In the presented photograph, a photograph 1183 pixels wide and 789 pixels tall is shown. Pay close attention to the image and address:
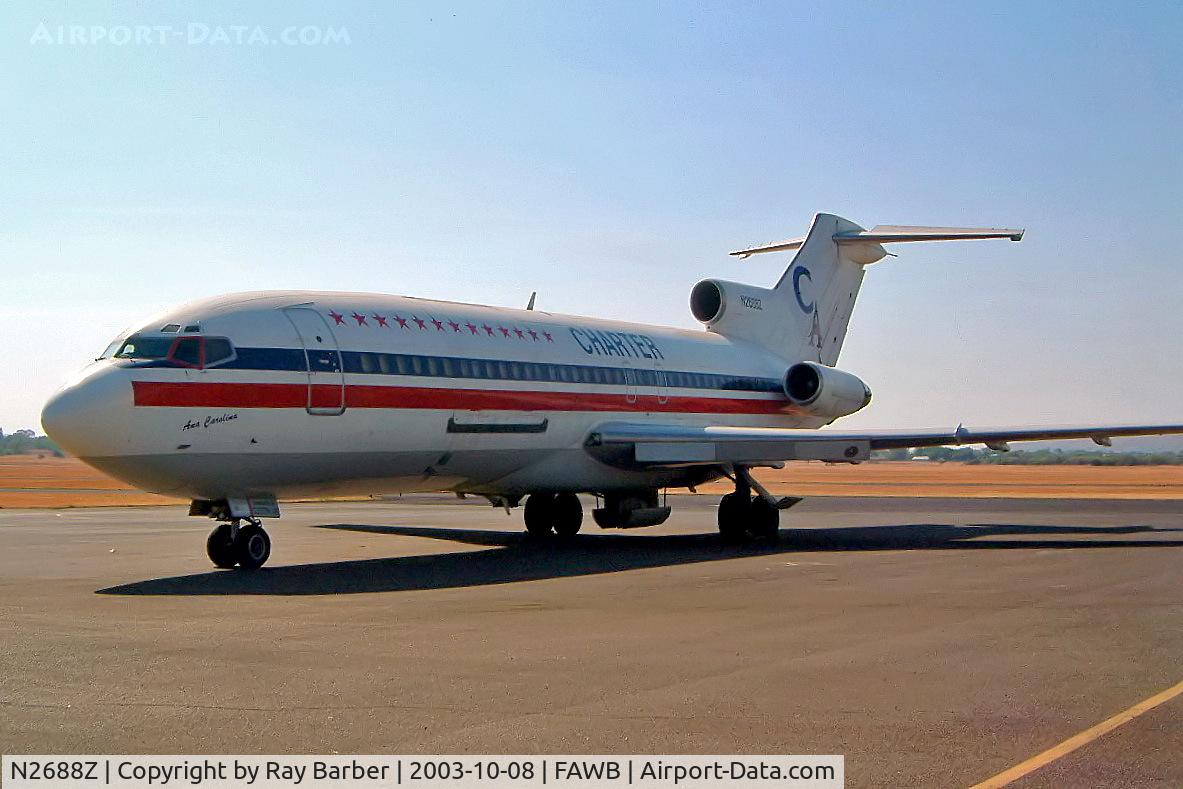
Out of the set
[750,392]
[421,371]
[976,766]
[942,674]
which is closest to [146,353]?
[421,371]

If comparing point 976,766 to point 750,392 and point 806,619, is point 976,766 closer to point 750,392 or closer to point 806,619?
point 806,619

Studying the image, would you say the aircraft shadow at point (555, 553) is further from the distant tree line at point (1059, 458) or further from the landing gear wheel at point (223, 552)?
the distant tree line at point (1059, 458)

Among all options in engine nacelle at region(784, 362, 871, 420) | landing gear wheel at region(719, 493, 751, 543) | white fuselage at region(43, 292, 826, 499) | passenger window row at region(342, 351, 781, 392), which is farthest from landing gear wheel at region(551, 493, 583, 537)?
engine nacelle at region(784, 362, 871, 420)

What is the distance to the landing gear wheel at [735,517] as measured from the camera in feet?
74.6

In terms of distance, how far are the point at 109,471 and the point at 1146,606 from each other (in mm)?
12026

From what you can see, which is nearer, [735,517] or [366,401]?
[366,401]

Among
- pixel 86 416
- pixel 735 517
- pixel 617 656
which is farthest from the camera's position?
pixel 735 517

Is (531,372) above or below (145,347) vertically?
above

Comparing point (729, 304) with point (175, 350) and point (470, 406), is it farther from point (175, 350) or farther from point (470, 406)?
point (175, 350)

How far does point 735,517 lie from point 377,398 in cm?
790

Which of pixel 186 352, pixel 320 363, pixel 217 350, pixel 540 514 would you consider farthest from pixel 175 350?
pixel 540 514

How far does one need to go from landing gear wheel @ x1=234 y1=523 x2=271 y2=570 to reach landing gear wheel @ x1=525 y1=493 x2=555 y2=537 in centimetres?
813

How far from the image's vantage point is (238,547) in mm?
16328

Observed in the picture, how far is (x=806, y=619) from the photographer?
1114 centimetres
